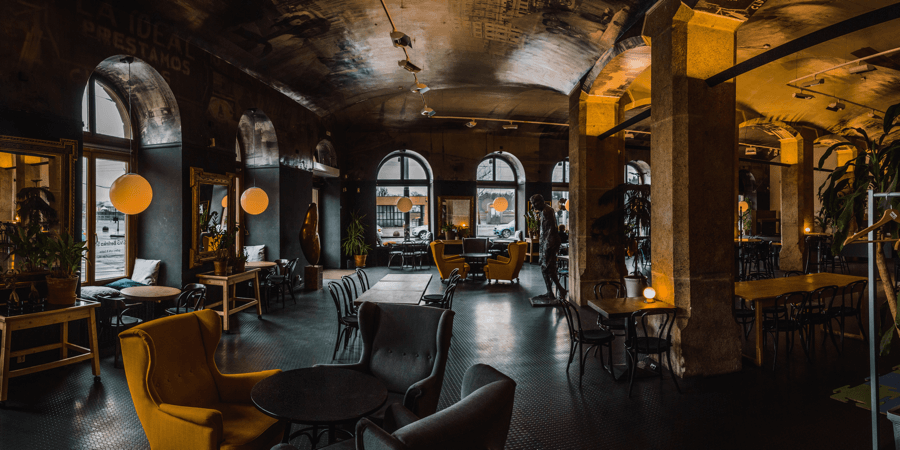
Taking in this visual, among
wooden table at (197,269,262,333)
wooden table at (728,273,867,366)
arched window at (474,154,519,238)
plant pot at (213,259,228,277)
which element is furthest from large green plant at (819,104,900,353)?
arched window at (474,154,519,238)

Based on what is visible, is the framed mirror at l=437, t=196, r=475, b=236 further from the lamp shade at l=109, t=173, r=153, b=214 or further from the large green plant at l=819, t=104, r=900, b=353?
the large green plant at l=819, t=104, r=900, b=353

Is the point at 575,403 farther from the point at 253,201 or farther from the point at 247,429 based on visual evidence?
the point at 253,201

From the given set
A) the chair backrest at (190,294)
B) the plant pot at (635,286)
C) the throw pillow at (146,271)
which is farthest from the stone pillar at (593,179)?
the throw pillow at (146,271)

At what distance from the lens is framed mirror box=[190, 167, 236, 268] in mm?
6652

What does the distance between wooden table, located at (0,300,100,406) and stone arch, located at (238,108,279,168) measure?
5.03 metres

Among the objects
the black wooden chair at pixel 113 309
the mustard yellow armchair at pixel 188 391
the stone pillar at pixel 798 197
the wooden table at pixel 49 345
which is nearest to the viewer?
the mustard yellow armchair at pixel 188 391

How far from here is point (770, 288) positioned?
16.9ft

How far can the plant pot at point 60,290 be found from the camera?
4.30m

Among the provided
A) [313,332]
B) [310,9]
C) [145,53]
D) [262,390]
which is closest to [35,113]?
[145,53]

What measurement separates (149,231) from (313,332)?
306 cm

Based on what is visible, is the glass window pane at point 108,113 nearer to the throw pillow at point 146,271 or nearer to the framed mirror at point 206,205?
the framed mirror at point 206,205

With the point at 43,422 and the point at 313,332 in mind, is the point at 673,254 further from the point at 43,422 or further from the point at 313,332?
the point at 43,422

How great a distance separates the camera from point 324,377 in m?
2.58

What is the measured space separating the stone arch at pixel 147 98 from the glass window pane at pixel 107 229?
24.5 inches
